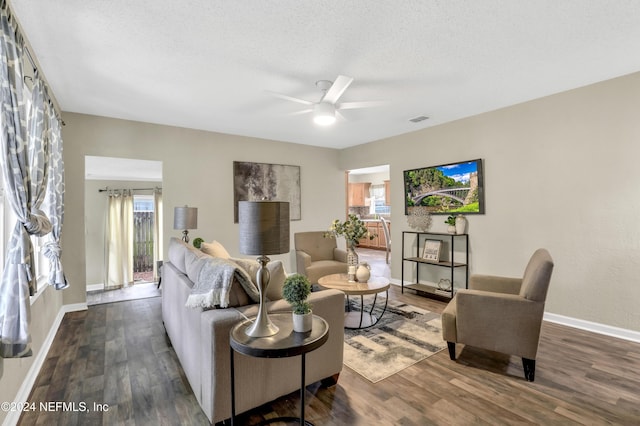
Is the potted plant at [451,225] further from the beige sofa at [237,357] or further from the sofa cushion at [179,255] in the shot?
the sofa cushion at [179,255]

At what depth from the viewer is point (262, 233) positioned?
1576mm

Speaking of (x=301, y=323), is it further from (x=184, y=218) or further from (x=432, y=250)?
(x=432, y=250)

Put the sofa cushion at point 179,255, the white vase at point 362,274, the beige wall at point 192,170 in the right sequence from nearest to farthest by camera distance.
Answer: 1. the sofa cushion at point 179,255
2. the white vase at point 362,274
3. the beige wall at point 192,170

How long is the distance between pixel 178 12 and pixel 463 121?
3.78 metres

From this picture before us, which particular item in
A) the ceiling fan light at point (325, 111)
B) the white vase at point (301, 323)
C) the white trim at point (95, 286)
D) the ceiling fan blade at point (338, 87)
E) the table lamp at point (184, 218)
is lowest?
the white trim at point (95, 286)

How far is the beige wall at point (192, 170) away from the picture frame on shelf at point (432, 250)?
7.32 feet

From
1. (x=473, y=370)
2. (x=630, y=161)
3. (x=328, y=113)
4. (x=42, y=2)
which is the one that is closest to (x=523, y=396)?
(x=473, y=370)

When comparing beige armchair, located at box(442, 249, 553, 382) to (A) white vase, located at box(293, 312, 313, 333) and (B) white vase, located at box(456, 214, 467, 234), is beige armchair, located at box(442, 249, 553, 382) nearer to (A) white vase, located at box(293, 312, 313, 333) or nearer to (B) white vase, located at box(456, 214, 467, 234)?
(A) white vase, located at box(293, 312, 313, 333)

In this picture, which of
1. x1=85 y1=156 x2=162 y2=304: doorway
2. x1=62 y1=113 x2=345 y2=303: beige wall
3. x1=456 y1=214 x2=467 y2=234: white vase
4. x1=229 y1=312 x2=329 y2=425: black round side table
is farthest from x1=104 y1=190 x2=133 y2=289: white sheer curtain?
x1=456 y1=214 x2=467 y2=234: white vase

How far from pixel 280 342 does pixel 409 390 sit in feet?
4.10

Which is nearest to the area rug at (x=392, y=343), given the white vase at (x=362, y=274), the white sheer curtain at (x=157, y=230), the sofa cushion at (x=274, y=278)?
the white vase at (x=362, y=274)

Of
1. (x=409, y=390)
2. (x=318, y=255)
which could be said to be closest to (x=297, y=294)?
(x=409, y=390)

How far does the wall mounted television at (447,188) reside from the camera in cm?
420

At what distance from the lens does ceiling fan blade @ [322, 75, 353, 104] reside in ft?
8.43
